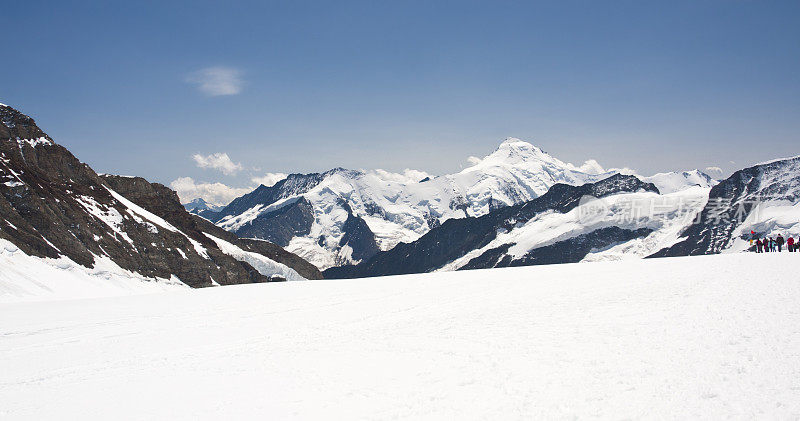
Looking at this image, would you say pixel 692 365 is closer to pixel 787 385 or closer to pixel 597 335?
pixel 787 385

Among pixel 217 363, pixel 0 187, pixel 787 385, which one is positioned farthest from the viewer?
pixel 0 187

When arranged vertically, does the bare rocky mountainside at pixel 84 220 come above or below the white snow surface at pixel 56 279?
above

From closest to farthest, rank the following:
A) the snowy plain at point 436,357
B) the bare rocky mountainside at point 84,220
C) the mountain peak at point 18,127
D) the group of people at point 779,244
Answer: the snowy plain at point 436,357 → the group of people at point 779,244 → the bare rocky mountainside at point 84,220 → the mountain peak at point 18,127

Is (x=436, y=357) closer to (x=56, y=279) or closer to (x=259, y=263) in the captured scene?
(x=56, y=279)

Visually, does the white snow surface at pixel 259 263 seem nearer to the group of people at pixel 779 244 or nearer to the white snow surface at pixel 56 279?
the white snow surface at pixel 56 279

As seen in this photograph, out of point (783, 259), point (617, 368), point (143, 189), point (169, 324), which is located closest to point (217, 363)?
point (169, 324)

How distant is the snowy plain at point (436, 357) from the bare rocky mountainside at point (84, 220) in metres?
47.0

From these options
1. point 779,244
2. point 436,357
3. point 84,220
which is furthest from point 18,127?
point 779,244

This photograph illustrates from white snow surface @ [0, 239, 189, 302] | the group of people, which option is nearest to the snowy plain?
the group of people

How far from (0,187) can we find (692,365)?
264 feet

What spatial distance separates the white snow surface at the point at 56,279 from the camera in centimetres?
4084

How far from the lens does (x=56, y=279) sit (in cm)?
4825

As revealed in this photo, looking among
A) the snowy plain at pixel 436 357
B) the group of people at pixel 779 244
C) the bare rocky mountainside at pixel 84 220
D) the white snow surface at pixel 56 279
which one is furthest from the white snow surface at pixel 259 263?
the group of people at pixel 779 244

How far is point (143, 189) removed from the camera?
128m
